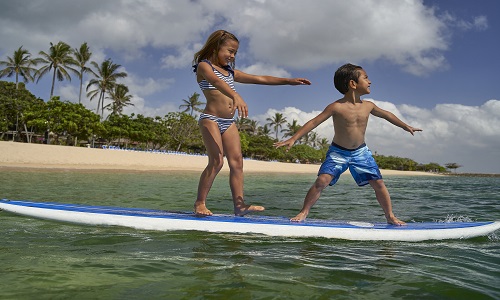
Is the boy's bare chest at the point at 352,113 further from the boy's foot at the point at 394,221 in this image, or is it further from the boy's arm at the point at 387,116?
the boy's foot at the point at 394,221

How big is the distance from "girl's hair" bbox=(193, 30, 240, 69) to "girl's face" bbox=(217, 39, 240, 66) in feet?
0.13

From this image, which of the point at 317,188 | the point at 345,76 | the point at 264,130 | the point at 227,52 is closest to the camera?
the point at 317,188

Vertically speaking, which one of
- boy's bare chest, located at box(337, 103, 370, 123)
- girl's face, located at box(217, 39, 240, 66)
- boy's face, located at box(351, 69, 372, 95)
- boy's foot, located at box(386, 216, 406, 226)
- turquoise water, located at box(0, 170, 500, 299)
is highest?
girl's face, located at box(217, 39, 240, 66)

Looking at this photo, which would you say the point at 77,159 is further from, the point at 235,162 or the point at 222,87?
the point at 222,87

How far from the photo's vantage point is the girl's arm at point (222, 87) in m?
3.45

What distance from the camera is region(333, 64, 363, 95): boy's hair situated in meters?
3.94

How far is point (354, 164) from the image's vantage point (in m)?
3.90

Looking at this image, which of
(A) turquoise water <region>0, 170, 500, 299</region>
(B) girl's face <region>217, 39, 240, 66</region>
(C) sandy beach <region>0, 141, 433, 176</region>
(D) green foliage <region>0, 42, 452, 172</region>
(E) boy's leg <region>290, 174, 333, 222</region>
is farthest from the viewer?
(D) green foliage <region>0, 42, 452, 172</region>

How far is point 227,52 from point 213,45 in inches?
7.4

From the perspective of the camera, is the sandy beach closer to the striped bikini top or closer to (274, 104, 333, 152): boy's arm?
the striped bikini top

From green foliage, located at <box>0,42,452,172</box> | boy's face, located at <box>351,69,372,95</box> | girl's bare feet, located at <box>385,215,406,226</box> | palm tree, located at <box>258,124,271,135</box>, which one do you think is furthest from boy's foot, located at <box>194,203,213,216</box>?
palm tree, located at <box>258,124,271,135</box>

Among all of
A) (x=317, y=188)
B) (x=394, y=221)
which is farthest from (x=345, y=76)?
(x=394, y=221)

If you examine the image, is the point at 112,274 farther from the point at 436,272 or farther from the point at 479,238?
the point at 479,238

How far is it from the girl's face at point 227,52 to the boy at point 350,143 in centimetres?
119
